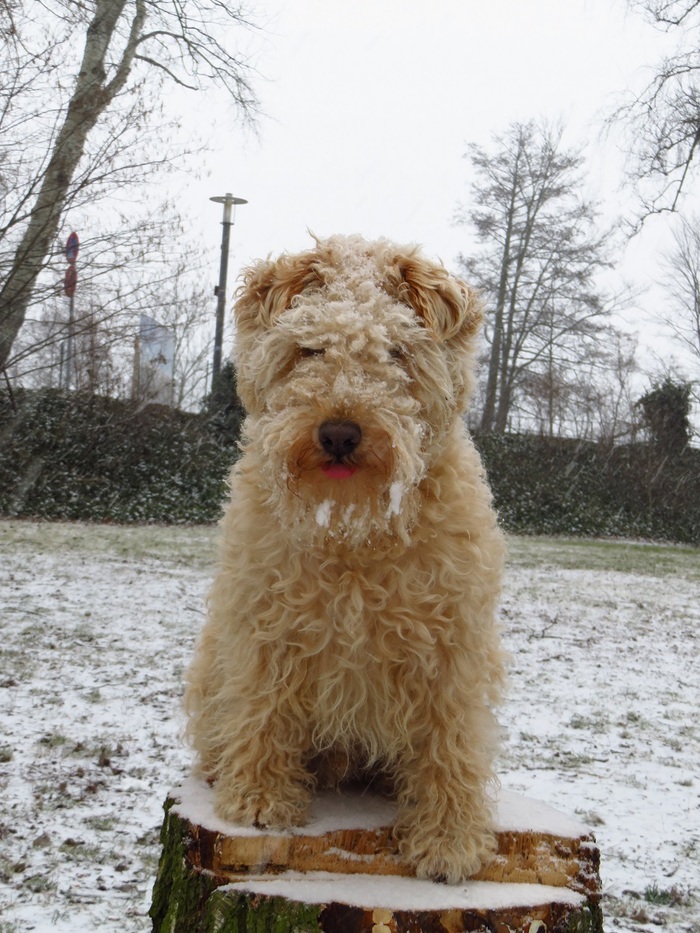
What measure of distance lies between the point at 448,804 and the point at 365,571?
674 millimetres

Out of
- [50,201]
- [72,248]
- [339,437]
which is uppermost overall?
[50,201]

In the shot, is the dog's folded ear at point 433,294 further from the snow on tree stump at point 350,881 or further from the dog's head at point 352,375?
the snow on tree stump at point 350,881

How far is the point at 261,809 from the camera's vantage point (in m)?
2.25

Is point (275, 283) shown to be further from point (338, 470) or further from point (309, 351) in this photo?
point (338, 470)

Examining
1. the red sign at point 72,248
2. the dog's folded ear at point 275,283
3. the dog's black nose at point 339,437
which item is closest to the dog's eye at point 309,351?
the dog's folded ear at point 275,283

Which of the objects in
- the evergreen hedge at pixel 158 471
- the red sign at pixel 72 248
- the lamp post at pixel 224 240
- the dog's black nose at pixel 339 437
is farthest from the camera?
the lamp post at pixel 224 240

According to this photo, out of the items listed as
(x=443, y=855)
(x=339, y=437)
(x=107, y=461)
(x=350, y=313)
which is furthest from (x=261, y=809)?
(x=107, y=461)

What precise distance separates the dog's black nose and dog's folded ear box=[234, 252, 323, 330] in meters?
0.42

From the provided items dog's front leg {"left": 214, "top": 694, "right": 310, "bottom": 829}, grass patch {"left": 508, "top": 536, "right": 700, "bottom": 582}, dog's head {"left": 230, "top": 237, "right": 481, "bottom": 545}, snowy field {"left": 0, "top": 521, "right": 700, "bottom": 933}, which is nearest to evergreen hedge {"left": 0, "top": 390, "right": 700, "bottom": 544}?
grass patch {"left": 508, "top": 536, "right": 700, "bottom": 582}

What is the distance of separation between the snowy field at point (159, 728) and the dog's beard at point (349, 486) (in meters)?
1.02

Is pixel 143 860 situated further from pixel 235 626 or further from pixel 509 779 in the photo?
pixel 509 779

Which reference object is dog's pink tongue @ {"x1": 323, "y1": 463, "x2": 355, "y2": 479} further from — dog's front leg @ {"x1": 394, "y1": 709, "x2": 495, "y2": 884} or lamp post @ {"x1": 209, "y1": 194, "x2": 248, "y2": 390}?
lamp post @ {"x1": 209, "y1": 194, "x2": 248, "y2": 390}

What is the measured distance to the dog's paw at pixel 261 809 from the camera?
2234mm

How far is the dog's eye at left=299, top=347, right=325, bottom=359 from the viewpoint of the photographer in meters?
2.13
